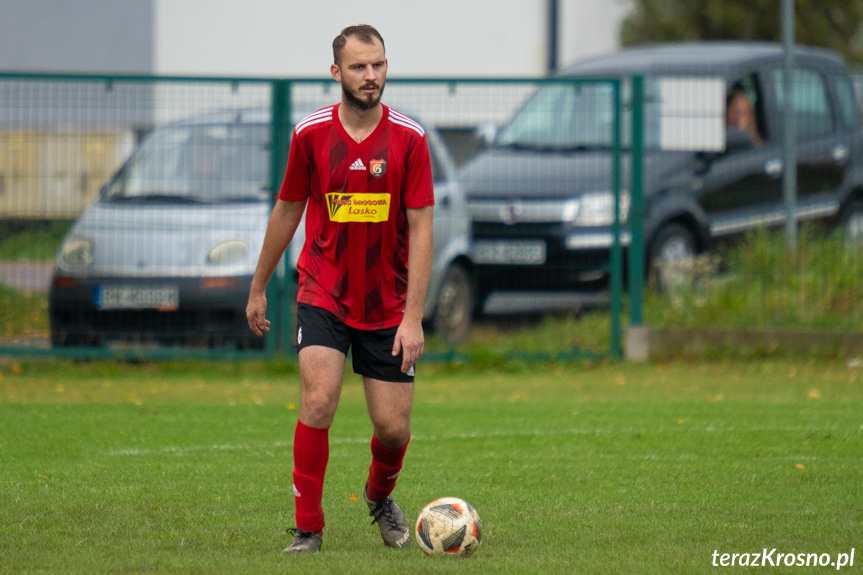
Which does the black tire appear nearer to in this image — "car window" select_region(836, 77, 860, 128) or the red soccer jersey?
the red soccer jersey

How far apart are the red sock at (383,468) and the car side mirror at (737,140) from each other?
753cm

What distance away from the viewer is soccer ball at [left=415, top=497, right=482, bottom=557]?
4535 mm

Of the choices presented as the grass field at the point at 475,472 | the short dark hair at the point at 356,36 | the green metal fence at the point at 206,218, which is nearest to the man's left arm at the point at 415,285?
the short dark hair at the point at 356,36

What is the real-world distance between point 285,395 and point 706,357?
3.69 m

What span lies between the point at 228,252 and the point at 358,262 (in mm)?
5565

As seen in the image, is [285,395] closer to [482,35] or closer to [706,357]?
[706,357]

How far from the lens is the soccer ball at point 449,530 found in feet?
14.9

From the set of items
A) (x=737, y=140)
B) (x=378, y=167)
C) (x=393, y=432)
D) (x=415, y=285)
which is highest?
(x=737, y=140)

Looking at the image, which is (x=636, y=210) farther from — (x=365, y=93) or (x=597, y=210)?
(x=365, y=93)

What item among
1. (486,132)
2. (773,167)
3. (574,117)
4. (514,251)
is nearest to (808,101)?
(773,167)

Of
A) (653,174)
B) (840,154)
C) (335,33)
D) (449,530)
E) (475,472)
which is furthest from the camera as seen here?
(335,33)

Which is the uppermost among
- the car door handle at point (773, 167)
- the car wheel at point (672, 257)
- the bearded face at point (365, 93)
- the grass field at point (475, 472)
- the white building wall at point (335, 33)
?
the white building wall at point (335, 33)

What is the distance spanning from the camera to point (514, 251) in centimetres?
1070

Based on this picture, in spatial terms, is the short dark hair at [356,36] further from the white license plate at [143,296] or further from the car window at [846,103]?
the car window at [846,103]
